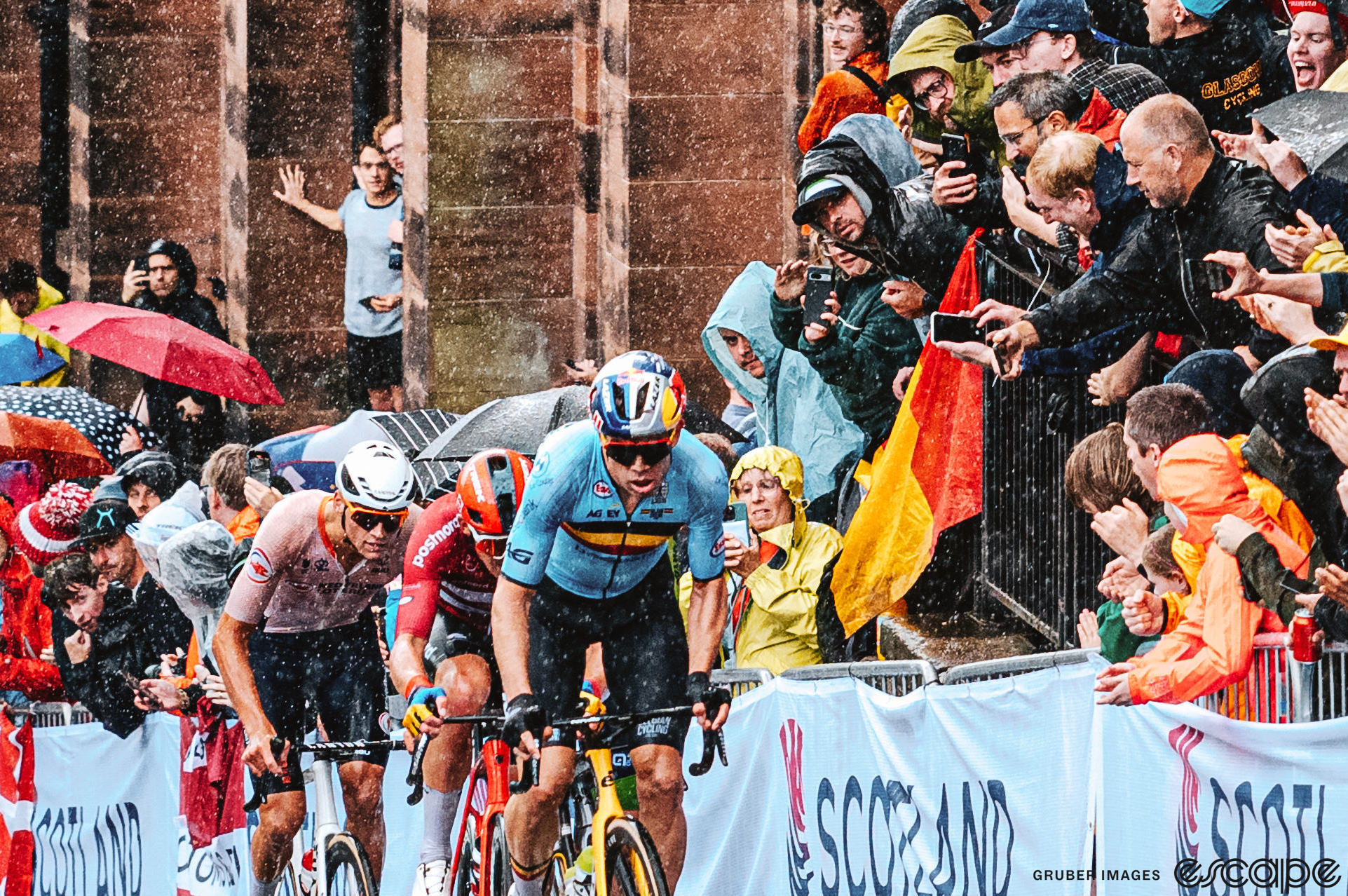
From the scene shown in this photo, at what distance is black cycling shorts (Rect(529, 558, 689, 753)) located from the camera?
918cm

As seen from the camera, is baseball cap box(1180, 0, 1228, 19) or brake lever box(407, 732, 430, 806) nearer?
brake lever box(407, 732, 430, 806)

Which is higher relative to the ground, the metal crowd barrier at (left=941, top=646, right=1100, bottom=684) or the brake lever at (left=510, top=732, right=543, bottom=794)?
the metal crowd barrier at (left=941, top=646, right=1100, bottom=684)

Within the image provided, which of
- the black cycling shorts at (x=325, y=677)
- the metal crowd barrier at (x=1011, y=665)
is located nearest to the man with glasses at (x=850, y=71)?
the black cycling shorts at (x=325, y=677)

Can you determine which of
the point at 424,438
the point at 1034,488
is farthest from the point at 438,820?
the point at 424,438

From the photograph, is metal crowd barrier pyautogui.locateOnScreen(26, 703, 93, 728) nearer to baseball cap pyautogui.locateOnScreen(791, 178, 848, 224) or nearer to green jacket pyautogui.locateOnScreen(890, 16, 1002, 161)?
baseball cap pyautogui.locateOnScreen(791, 178, 848, 224)

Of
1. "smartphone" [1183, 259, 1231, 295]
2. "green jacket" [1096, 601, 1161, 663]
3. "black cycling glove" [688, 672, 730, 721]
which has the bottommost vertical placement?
"black cycling glove" [688, 672, 730, 721]

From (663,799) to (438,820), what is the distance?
1.62m

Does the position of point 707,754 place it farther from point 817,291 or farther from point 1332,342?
point 817,291

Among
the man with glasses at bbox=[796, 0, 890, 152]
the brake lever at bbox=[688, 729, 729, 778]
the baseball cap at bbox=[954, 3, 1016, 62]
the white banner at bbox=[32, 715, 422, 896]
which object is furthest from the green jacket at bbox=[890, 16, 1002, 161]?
the white banner at bbox=[32, 715, 422, 896]

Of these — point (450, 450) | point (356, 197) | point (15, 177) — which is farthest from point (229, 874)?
point (15, 177)

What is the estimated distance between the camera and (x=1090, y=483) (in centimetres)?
870

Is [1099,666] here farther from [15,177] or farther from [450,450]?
[15,177]

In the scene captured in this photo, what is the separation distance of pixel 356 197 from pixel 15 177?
734cm

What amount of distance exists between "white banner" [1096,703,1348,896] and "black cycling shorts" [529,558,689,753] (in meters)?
1.82
